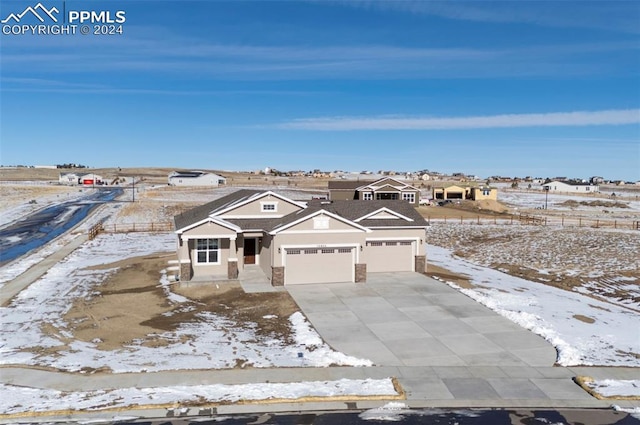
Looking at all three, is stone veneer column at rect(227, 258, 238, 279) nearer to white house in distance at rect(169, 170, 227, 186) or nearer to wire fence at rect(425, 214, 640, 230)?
wire fence at rect(425, 214, 640, 230)

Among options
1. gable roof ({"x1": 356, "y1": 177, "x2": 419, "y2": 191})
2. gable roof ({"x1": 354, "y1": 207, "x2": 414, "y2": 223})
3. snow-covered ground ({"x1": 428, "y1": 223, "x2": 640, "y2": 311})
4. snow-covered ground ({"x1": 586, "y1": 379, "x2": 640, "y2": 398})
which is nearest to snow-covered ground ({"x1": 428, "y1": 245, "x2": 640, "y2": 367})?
snow-covered ground ({"x1": 586, "y1": 379, "x2": 640, "y2": 398})

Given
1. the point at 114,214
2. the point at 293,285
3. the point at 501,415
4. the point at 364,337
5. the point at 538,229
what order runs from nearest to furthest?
the point at 501,415, the point at 364,337, the point at 293,285, the point at 538,229, the point at 114,214

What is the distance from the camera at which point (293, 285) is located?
26.3 m

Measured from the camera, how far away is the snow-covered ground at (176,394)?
1287 cm

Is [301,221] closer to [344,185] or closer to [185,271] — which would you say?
[185,271]

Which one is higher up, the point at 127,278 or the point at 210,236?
the point at 210,236

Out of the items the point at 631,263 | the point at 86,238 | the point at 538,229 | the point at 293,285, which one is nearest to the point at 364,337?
the point at 293,285

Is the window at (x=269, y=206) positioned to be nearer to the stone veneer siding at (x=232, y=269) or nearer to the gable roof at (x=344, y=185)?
the stone veneer siding at (x=232, y=269)

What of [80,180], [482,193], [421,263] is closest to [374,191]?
[482,193]

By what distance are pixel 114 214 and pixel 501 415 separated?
6127 cm

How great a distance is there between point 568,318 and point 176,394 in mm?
17173

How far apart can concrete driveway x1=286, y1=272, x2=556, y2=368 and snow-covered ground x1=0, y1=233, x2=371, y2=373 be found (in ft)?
4.07

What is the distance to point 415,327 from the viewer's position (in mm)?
19922

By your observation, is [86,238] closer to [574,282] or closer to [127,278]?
[127,278]
